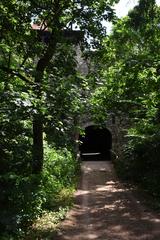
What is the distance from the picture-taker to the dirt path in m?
9.38

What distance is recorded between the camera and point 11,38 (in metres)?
10.1

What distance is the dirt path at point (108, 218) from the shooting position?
9383 millimetres

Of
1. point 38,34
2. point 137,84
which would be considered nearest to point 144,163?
point 137,84

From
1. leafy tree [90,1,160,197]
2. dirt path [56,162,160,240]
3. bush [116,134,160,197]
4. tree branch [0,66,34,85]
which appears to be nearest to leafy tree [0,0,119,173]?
tree branch [0,66,34,85]

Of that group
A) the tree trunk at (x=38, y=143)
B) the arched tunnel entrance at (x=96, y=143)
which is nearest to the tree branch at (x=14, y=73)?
the tree trunk at (x=38, y=143)

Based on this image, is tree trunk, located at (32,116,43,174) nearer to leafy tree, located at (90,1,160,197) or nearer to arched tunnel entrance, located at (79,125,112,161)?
leafy tree, located at (90,1,160,197)

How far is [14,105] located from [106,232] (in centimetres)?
368

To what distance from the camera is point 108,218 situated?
37.1 ft

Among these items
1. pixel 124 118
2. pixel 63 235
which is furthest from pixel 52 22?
pixel 124 118

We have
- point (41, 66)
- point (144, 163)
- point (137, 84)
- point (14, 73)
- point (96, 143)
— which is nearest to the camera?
point (14, 73)

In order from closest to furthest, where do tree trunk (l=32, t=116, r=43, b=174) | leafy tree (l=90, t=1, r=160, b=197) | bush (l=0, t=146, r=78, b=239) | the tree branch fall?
1. bush (l=0, t=146, r=78, b=239)
2. the tree branch
3. tree trunk (l=32, t=116, r=43, b=174)
4. leafy tree (l=90, t=1, r=160, b=197)

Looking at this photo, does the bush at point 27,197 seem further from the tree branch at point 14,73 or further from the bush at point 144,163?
the bush at point 144,163

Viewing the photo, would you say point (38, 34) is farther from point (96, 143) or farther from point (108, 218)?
point (96, 143)

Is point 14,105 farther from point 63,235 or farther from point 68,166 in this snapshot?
point 68,166
